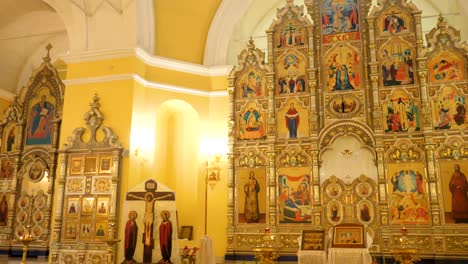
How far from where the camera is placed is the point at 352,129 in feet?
45.3

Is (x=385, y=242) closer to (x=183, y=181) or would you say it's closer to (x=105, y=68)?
(x=183, y=181)

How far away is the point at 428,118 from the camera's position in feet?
43.2

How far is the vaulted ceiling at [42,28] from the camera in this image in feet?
49.9

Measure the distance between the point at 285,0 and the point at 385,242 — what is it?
28.5 feet

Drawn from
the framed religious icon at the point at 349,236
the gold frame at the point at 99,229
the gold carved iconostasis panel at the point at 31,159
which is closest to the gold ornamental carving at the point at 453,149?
the framed religious icon at the point at 349,236

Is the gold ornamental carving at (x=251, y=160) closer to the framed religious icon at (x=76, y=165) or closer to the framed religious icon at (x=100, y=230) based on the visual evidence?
the framed religious icon at (x=100, y=230)

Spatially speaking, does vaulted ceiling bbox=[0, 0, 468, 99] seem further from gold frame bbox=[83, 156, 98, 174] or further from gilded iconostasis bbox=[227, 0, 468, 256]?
gold frame bbox=[83, 156, 98, 174]

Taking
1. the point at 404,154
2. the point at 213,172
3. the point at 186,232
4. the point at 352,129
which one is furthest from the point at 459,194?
the point at 186,232

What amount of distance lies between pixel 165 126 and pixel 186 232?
3.50 meters

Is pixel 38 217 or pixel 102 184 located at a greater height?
pixel 102 184

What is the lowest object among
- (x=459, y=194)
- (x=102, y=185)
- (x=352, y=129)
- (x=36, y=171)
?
(x=459, y=194)

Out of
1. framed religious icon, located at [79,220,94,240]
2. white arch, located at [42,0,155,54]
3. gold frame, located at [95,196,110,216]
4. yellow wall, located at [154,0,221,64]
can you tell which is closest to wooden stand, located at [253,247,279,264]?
gold frame, located at [95,196,110,216]

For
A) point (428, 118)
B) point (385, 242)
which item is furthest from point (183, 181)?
point (428, 118)

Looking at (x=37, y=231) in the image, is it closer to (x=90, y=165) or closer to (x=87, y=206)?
(x=87, y=206)
